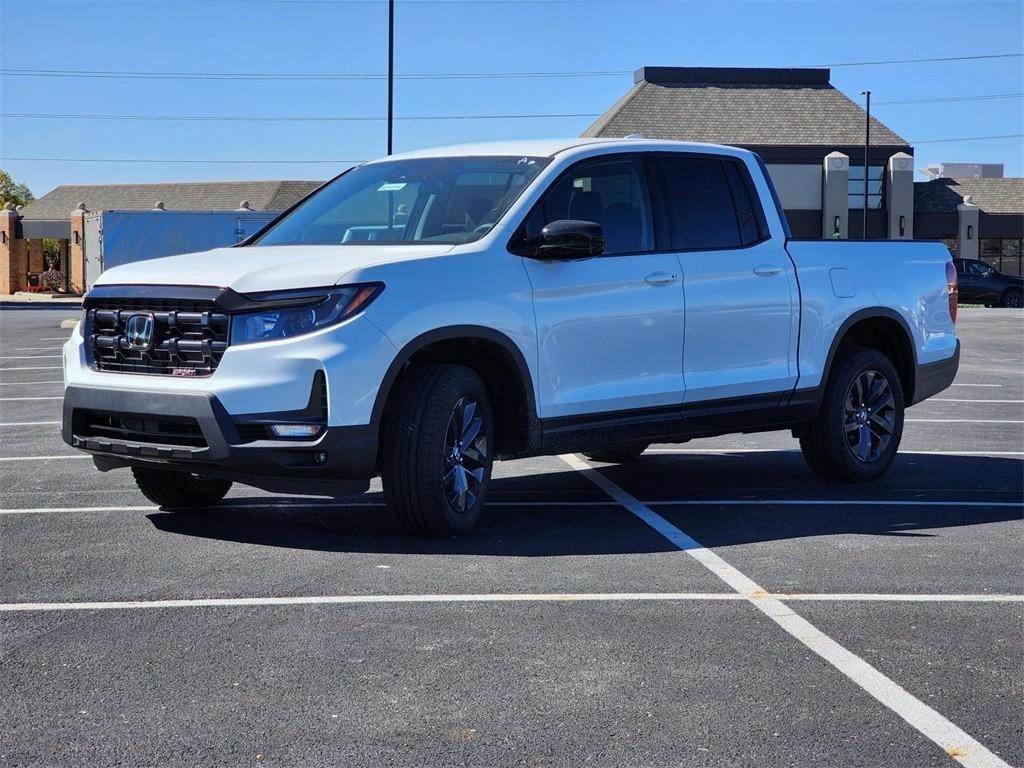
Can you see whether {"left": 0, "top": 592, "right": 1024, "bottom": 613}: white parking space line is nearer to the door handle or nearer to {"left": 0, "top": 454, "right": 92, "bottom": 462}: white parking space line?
the door handle

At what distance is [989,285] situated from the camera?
1911 inches

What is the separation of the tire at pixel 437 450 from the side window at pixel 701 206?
72.9 inches

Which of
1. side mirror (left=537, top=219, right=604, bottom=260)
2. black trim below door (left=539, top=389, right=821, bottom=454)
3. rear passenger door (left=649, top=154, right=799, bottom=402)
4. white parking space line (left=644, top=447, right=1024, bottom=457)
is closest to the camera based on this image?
side mirror (left=537, top=219, right=604, bottom=260)

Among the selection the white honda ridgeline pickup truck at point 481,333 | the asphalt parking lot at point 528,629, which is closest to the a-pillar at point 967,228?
the white honda ridgeline pickup truck at point 481,333

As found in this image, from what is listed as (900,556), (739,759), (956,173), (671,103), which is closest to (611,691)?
(739,759)

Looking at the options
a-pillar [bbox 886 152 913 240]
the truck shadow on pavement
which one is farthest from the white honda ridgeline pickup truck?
a-pillar [bbox 886 152 913 240]

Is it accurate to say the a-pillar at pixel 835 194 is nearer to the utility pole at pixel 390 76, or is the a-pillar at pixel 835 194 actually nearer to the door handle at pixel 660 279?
the utility pole at pixel 390 76

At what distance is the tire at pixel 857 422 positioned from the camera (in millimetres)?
9570

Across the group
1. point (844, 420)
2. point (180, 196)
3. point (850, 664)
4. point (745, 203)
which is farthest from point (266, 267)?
point (180, 196)

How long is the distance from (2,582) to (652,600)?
9.47 feet

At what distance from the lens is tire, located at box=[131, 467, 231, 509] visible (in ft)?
27.1

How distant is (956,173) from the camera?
12469 centimetres

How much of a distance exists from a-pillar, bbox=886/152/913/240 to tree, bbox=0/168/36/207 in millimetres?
75726

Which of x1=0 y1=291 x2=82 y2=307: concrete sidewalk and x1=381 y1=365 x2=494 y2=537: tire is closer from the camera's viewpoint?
x1=381 y1=365 x2=494 y2=537: tire
